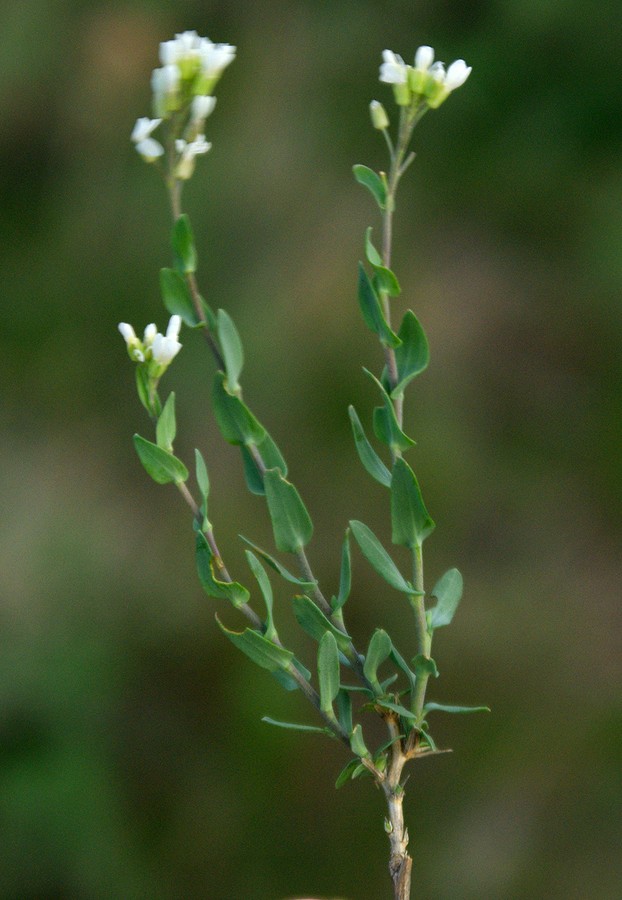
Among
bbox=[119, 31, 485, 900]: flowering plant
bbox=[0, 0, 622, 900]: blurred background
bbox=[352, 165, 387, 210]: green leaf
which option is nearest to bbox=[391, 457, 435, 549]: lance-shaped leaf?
bbox=[119, 31, 485, 900]: flowering plant

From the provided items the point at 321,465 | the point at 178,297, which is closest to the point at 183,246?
the point at 178,297

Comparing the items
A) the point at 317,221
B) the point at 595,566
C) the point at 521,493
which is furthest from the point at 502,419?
the point at 317,221

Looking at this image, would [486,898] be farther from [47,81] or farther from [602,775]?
[47,81]

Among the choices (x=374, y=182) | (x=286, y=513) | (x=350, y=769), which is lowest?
(x=350, y=769)

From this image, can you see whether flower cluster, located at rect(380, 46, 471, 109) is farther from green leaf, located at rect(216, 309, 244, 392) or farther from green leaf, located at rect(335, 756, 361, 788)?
green leaf, located at rect(335, 756, 361, 788)

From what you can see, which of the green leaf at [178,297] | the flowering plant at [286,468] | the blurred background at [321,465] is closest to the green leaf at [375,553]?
the flowering plant at [286,468]

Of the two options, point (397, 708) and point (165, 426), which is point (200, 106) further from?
point (397, 708)
